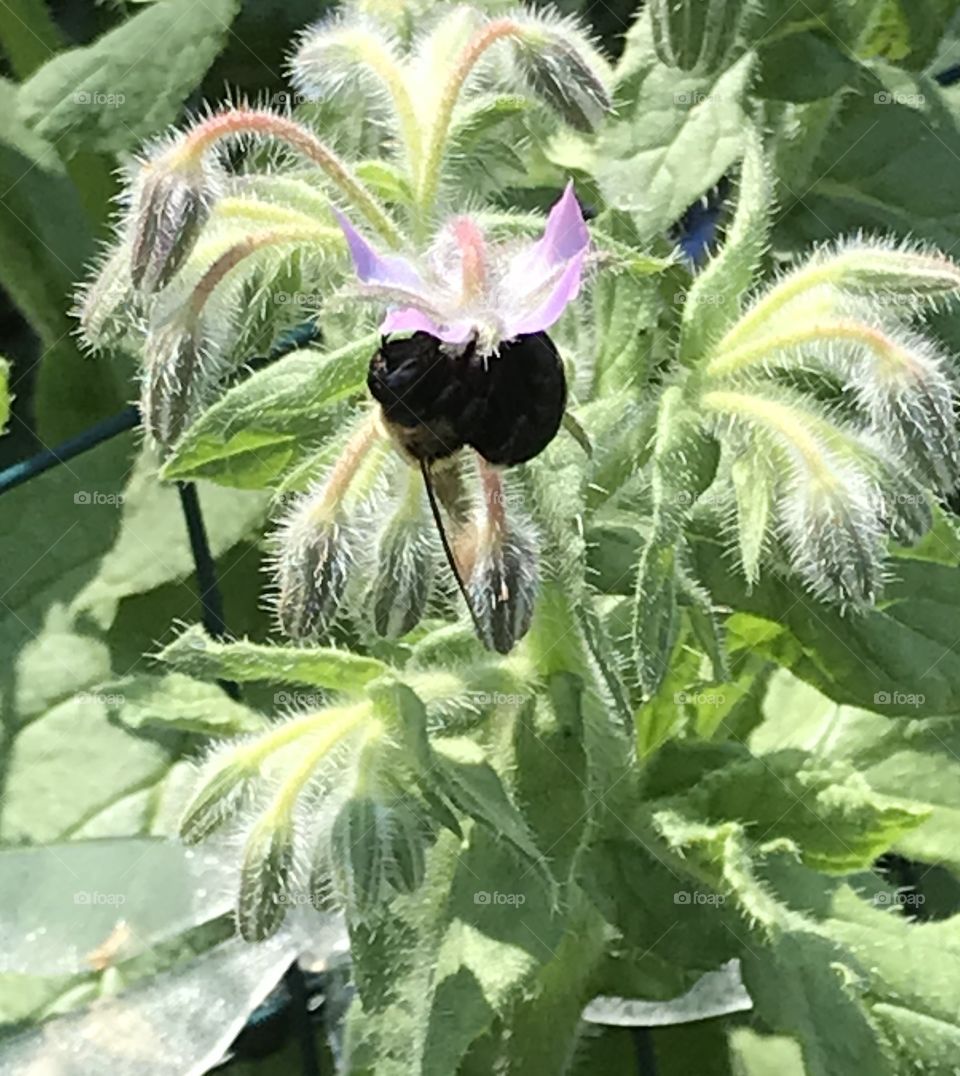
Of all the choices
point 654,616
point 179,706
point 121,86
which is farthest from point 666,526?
point 121,86

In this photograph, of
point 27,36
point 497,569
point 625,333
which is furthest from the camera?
point 27,36

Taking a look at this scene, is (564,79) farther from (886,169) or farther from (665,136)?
(886,169)

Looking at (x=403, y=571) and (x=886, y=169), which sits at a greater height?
(x=403, y=571)

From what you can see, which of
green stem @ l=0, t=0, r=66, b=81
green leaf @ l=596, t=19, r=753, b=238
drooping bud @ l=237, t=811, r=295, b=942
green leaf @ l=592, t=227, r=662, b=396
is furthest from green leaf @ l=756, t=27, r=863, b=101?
green stem @ l=0, t=0, r=66, b=81

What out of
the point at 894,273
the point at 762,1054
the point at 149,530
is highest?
the point at 894,273

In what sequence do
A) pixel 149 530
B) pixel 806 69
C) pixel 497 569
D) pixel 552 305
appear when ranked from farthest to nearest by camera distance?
pixel 149 530, pixel 806 69, pixel 497 569, pixel 552 305

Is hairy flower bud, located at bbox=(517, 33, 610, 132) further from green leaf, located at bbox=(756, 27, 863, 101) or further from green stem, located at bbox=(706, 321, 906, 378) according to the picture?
green leaf, located at bbox=(756, 27, 863, 101)

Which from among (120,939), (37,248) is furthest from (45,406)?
(120,939)
